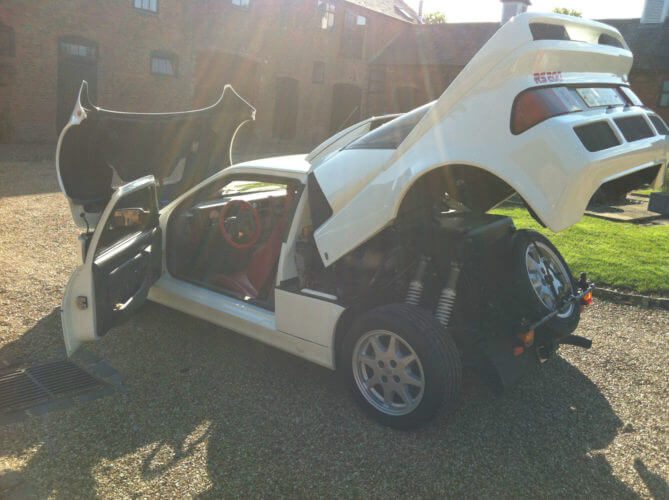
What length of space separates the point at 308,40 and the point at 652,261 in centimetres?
2272

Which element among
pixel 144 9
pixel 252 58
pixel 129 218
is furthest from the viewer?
pixel 252 58

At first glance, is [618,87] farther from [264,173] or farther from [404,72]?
[404,72]

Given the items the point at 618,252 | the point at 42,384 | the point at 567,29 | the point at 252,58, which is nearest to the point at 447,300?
the point at 567,29

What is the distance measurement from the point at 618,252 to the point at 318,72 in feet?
75.0

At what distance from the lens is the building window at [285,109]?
2675 cm

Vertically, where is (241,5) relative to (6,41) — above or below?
above

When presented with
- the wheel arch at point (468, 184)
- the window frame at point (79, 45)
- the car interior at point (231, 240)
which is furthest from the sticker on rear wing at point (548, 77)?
the window frame at point (79, 45)

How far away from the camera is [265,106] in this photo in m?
25.9

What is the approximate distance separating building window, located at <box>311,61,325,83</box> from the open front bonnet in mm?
22994

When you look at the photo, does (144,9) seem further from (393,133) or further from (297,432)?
(297,432)

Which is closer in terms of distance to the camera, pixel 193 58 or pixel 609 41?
pixel 609 41

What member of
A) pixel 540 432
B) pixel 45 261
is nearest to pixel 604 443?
pixel 540 432

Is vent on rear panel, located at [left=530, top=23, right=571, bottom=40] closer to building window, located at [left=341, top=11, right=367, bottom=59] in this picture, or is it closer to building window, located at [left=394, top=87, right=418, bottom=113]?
building window, located at [left=341, top=11, right=367, bottom=59]

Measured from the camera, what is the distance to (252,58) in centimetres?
2456
